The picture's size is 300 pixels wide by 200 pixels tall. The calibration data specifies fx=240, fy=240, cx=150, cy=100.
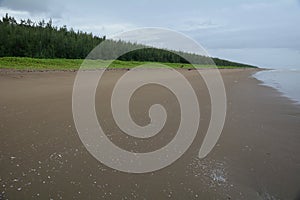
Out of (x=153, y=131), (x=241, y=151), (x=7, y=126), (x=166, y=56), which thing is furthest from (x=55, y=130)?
Answer: (x=166, y=56)

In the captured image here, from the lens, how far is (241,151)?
265 centimetres

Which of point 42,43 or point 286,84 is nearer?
point 286,84

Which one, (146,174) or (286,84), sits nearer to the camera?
(146,174)

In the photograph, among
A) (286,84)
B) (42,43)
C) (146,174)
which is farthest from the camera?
(42,43)

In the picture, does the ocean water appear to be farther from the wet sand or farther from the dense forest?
the dense forest

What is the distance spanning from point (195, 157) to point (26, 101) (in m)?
3.45

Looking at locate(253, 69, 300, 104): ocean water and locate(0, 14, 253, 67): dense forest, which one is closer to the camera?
locate(253, 69, 300, 104): ocean water

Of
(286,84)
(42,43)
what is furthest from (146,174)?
(42,43)

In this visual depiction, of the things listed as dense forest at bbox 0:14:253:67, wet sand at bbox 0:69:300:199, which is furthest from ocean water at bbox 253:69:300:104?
dense forest at bbox 0:14:253:67

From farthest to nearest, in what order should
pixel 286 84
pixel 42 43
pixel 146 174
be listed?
1. pixel 42 43
2. pixel 286 84
3. pixel 146 174

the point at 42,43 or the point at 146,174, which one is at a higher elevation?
the point at 42,43

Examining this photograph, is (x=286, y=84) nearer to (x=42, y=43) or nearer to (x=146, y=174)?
(x=146, y=174)

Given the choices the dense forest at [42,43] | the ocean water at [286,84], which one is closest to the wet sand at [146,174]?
the ocean water at [286,84]

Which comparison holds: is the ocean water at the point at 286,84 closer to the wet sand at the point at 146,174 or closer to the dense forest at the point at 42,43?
the wet sand at the point at 146,174
